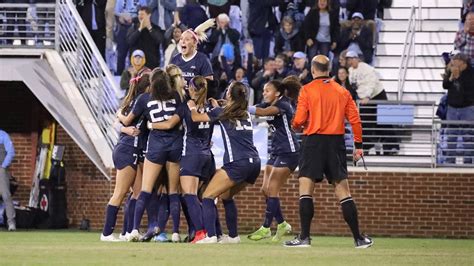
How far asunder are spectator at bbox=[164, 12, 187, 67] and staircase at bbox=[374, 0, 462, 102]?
11.3 ft

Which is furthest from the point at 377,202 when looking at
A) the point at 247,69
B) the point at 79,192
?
the point at 79,192

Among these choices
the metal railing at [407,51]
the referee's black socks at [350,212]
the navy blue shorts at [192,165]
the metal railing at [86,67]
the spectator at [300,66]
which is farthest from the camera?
the metal railing at [407,51]

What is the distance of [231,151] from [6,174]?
6943 millimetres

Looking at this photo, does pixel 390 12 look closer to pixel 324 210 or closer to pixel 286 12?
pixel 286 12

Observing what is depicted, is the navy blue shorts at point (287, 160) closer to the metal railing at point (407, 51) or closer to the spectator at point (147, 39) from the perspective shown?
the metal railing at point (407, 51)

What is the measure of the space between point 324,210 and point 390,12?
478cm

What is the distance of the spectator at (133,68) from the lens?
23.5m

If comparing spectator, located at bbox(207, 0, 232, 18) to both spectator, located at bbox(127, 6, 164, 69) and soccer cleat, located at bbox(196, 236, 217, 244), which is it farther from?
soccer cleat, located at bbox(196, 236, 217, 244)

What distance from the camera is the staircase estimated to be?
24.8 m

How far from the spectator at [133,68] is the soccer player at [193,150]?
552cm

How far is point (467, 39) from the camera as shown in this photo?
947 inches

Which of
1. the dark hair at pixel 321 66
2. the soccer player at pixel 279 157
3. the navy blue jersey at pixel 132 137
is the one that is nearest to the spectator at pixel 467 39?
the soccer player at pixel 279 157

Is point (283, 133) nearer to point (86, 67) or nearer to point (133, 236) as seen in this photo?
point (133, 236)

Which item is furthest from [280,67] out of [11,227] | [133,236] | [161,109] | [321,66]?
[321,66]
